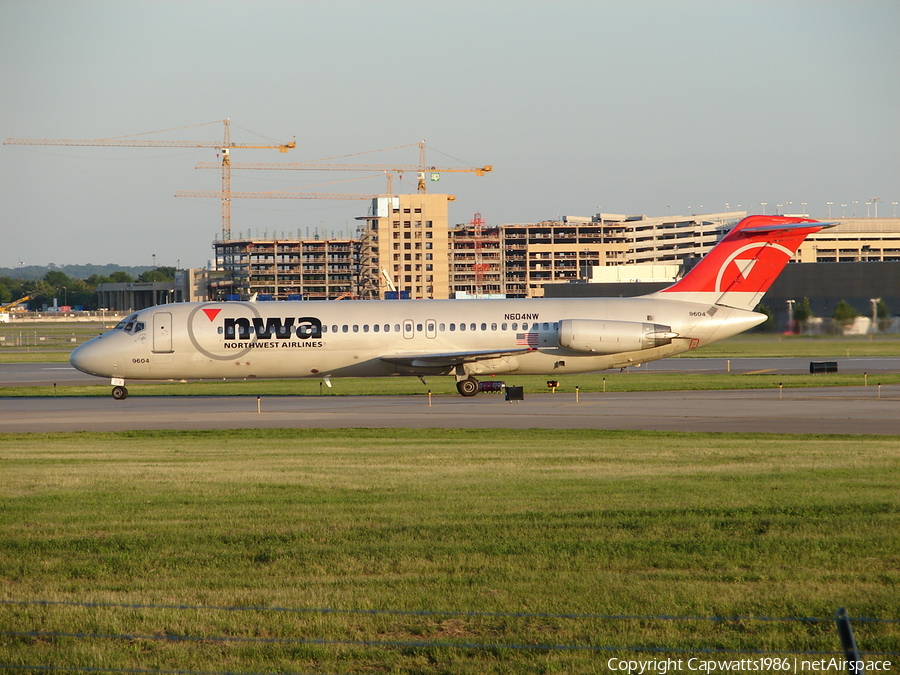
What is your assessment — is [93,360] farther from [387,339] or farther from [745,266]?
[745,266]

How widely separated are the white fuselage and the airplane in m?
0.04

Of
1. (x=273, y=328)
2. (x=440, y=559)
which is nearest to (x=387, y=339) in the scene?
(x=273, y=328)

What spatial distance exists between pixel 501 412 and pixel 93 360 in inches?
725

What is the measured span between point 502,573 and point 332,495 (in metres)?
5.65

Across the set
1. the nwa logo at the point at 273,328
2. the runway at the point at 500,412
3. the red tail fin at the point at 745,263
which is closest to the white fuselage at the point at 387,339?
the nwa logo at the point at 273,328

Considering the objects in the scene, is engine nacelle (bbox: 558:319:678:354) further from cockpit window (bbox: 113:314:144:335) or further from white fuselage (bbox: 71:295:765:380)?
cockpit window (bbox: 113:314:144:335)

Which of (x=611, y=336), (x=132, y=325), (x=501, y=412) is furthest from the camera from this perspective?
(x=132, y=325)

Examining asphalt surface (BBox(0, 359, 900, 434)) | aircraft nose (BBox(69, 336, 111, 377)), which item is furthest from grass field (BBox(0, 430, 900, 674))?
aircraft nose (BBox(69, 336, 111, 377))

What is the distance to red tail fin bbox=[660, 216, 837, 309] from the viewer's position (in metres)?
38.2

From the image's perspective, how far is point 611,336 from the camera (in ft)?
124

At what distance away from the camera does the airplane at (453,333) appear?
126 ft

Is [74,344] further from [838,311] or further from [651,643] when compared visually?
[651,643]

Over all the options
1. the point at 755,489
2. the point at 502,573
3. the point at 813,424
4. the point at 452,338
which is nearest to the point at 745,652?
the point at 502,573

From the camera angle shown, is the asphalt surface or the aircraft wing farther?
the aircraft wing
